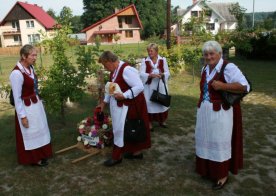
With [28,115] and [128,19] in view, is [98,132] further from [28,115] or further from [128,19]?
[128,19]

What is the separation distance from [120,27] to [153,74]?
48167 mm

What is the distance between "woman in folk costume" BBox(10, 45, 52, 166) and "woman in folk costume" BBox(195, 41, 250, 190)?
2.40 m

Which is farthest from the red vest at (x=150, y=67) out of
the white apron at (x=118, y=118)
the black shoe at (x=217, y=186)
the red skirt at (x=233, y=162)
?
the black shoe at (x=217, y=186)

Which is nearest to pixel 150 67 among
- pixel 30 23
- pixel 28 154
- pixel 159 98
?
pixel 159 98

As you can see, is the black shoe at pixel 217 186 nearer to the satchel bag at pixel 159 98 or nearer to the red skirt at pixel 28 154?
the satchel bag at pixel 159 98

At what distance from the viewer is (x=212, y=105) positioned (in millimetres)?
3850

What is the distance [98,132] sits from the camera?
5500mm

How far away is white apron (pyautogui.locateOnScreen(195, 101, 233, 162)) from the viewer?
12.6 ft

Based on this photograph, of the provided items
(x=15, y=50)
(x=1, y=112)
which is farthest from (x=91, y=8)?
(x=1, y=112)

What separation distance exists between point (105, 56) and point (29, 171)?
2209mm

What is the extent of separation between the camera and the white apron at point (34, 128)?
15.1 feet

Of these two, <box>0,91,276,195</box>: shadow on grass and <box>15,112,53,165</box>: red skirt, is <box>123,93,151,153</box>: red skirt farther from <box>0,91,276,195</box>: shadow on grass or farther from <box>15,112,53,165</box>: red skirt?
<box>15,112,53,165</box>: red skirt

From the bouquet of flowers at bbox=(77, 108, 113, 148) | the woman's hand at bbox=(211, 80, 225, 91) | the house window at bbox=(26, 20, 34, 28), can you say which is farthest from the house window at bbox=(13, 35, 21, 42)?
the woman's hand at bbox=(211, 80, 225, 91)

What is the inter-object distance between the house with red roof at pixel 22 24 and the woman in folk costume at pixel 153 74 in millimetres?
43146
